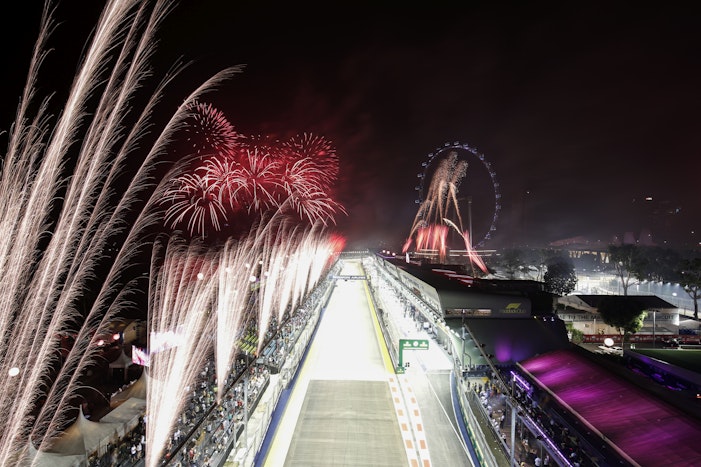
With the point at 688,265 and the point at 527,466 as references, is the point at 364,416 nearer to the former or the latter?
the point at 527,466

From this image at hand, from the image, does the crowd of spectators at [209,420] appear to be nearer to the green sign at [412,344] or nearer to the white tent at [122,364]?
the white tent at [122,364]

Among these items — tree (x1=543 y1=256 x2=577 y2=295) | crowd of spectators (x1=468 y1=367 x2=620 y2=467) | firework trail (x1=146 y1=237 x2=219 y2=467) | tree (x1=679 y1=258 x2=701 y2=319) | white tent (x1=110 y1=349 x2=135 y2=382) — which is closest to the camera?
crowd of spectators (x1=468 y1=367 x2=620 y2=467)

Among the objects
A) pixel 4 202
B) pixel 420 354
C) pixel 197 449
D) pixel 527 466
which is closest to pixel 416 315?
pixel 420 354

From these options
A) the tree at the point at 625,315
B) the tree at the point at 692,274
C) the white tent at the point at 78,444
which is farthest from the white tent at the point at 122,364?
the tree at the point at 692,274

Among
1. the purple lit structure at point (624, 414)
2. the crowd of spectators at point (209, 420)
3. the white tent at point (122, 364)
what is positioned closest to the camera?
the crowd of spectators at point (209, 420)

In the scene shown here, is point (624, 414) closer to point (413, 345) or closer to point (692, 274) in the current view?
point (413, 345)

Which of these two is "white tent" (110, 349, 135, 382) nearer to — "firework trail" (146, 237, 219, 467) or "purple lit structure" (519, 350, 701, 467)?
"firework trail" (146, 237, 219, 467)

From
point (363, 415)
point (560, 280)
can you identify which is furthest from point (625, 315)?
point (560, 280)

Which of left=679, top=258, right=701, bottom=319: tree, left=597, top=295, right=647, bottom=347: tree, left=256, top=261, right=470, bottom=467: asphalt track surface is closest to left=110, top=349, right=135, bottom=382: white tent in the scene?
left=256, top=261, right=470, bottom=467: asphalt track surface
